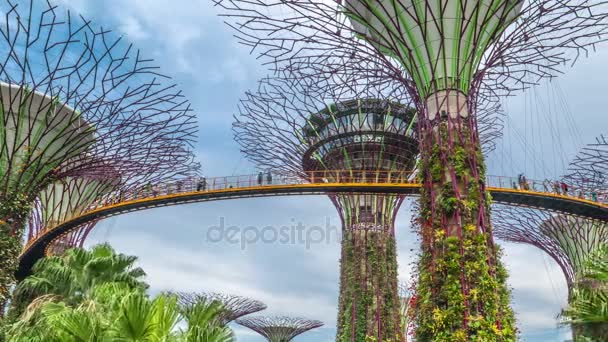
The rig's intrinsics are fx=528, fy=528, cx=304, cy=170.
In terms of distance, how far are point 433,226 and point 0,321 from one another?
12.8m

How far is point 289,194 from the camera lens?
27.5m

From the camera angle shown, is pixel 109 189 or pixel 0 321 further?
pixel 109 189

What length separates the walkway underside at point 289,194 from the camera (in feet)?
83.1

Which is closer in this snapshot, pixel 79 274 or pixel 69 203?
pixel 79 274

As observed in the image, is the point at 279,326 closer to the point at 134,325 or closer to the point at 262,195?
the point at 262,195

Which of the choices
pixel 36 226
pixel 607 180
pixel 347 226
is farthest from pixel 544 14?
pixel 36 226

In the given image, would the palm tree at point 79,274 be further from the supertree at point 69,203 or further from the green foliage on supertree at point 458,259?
the supertree at point 69,203

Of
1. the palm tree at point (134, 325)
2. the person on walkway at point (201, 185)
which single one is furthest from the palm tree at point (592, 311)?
the person on walkway at point (201, 185)

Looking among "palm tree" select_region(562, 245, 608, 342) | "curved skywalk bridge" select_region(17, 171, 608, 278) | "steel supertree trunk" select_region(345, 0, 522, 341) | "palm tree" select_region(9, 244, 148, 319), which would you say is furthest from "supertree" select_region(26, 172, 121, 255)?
"palm tree" select_region(562, 245, 608, 342)

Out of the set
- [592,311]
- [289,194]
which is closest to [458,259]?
[592,311]

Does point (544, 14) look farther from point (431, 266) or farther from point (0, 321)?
point (0, 321)

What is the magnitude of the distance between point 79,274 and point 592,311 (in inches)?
517

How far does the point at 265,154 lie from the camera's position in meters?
32.3

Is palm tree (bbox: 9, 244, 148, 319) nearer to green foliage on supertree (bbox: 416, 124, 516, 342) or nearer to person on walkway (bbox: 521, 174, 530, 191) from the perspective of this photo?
green foliage on supertree (bbox: 416, 124, 516, 342)
